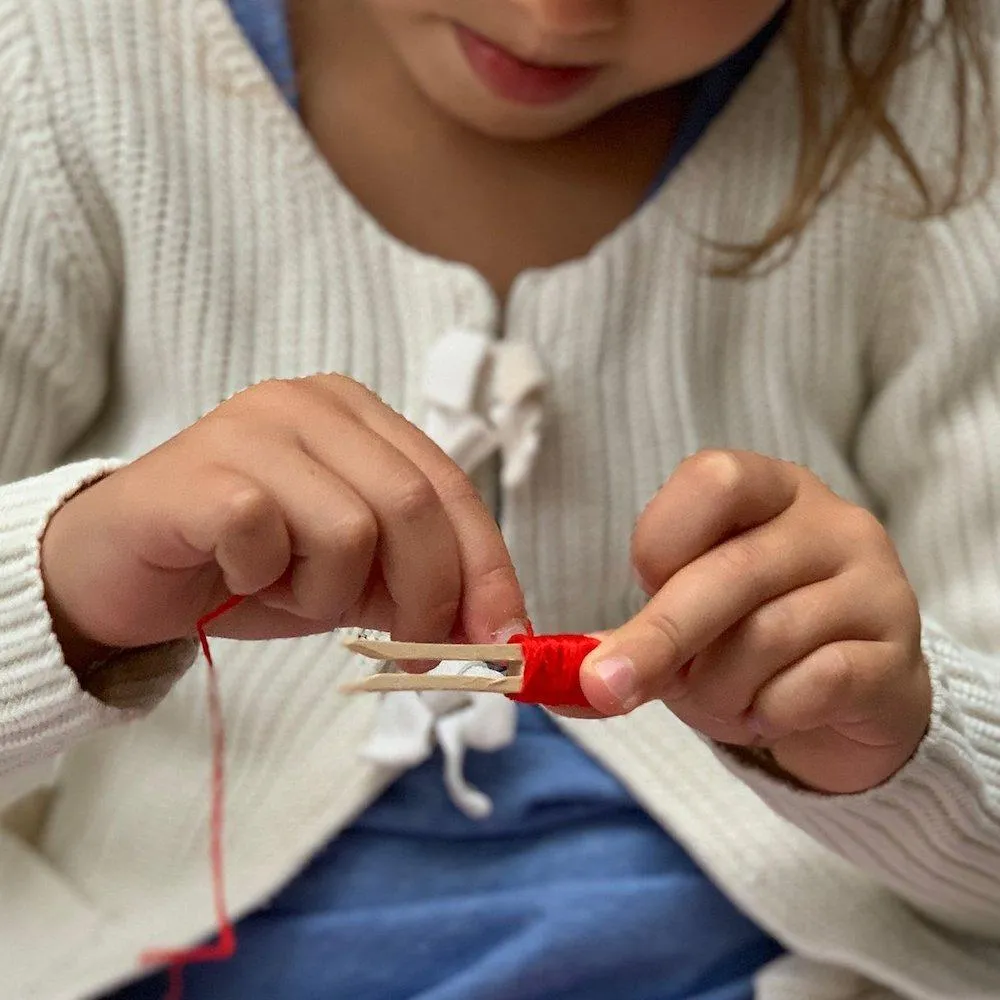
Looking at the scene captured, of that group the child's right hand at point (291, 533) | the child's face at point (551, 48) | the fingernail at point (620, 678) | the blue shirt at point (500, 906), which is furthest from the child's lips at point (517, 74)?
the fingernail at point (620, 678)

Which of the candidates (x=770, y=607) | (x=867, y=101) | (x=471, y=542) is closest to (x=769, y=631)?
(x=770, y=607)

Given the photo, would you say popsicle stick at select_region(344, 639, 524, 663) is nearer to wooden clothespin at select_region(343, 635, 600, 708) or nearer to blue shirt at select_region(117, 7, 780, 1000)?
wooden clothespin at select_region(343, 635, 600, 708)

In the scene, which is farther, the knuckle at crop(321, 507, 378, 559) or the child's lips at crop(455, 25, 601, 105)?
the child's lips at crop(455, 25, 601, 105)

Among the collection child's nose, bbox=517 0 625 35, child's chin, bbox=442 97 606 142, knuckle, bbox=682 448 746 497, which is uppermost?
child's nose, bbox=517 0 625 35

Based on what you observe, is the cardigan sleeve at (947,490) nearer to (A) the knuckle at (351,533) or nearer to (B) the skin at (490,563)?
(B) the skin at (490,563)

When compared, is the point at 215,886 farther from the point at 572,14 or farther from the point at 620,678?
the point at 572,14

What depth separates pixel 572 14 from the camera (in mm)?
516

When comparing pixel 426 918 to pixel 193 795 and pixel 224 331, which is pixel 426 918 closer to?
pixel 193 795

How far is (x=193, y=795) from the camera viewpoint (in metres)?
0.62

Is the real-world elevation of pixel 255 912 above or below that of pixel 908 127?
below

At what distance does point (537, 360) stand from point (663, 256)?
0.09m

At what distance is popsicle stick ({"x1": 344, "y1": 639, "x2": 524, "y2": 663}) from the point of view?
13.5 inches

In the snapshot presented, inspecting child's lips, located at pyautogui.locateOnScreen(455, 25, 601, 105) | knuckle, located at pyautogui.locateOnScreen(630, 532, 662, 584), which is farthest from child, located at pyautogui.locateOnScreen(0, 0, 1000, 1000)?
knuckle, located at pyautogui.locateOnScreen(630, 532, 662, 584)

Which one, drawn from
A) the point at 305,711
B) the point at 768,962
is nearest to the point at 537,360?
the point at 305,711
